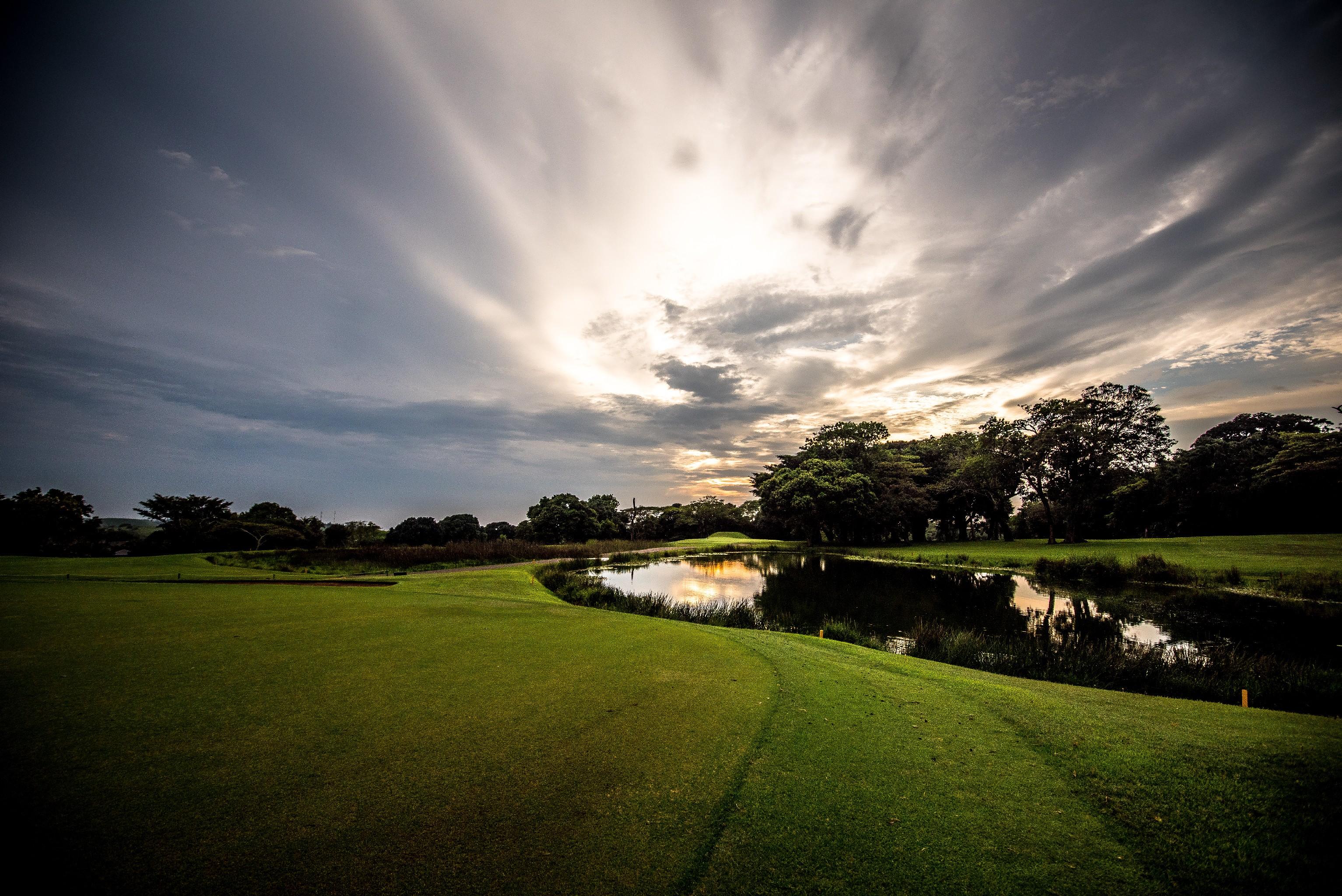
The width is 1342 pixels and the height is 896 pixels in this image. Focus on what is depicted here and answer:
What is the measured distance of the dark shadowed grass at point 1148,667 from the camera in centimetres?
751

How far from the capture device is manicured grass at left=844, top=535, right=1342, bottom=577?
1802 cm

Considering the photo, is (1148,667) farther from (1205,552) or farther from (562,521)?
(562,521)

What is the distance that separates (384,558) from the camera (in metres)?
24.4

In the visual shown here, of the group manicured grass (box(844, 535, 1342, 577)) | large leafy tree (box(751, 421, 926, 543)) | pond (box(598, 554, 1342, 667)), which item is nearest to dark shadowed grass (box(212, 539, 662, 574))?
pond (box(598, 554, 1342, 667))

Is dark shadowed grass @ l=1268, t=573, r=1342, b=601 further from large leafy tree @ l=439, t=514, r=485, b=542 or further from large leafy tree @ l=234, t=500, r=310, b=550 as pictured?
large leafy tree @ l=439, t=514, r=485, b=542

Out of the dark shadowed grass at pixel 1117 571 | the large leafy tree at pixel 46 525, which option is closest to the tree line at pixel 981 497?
the large leafy tree at pixel 46 525

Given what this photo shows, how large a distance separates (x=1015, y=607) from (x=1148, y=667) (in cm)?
777

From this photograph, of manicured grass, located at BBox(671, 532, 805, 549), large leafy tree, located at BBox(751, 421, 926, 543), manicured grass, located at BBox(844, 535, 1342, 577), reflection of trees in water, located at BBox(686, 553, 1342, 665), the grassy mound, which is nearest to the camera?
reflection of trees in water, located at BBox(686, 553, 1342, 665)

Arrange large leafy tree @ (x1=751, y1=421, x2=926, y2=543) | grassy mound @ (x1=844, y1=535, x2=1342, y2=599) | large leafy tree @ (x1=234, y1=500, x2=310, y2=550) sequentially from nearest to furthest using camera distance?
grassy mound @ (x1=844, y1=535, x2=1342, y2=599), large leafy tree @ (x1=234, y1=500, x2=310, y2=550), large leafy tree @ (x1=751, y1=421, x2=926, y2=543)

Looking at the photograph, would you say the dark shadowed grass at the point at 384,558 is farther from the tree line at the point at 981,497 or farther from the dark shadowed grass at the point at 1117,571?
the dark shadowed grass at the point at 1117,571

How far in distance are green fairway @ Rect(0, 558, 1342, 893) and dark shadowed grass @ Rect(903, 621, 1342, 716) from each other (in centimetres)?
290

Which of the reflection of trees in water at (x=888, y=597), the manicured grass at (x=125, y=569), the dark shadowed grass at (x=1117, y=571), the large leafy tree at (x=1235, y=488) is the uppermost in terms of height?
the large leafy tree at (x=1235, y=488)

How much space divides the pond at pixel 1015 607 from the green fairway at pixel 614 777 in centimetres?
790

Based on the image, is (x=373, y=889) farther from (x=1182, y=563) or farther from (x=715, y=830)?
(x=1182, y=563)
